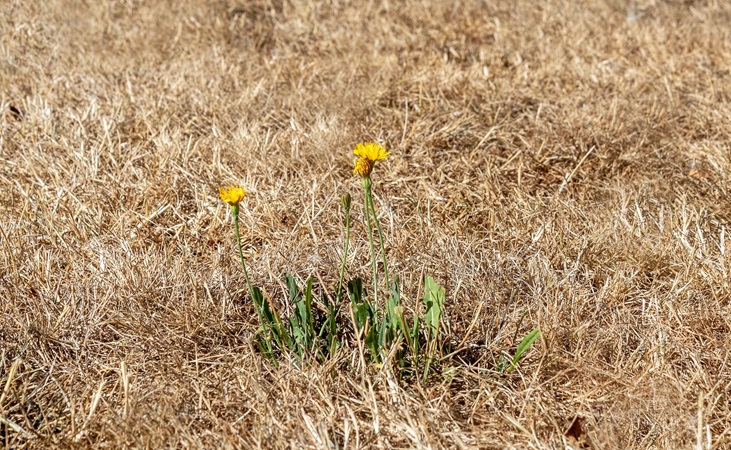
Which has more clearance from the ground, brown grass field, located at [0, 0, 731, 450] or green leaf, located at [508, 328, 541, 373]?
green leaf, located at [508, 328, 541, 373]

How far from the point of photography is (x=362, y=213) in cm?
254

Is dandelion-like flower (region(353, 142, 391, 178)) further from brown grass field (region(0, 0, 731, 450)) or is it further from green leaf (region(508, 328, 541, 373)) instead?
green leaf (region(508, 328, 541, 373))

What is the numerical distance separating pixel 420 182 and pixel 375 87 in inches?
29.7

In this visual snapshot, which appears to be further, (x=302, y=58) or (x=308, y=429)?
(x=302, y=58)

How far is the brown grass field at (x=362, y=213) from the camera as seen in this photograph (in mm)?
1740

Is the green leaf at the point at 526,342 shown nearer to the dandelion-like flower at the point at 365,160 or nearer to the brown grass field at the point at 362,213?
the brown grass field at the point at 362,213

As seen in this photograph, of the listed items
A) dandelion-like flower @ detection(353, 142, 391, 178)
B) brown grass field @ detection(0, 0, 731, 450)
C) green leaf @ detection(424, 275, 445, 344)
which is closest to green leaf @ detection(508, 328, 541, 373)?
brown grass field @ detection(0, 0, 731, 450)

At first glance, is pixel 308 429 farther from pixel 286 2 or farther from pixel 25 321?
pixel 286 2

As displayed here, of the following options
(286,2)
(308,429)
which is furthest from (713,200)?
(286,2)

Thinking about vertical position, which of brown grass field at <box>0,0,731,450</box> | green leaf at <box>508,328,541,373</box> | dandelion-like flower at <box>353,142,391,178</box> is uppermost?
dandelion-like flower at <box>353,142,391,178</box>

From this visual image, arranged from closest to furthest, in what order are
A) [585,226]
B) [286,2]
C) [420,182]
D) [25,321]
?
Answer: [25,321] → [585,226] → [420,182] → [286,2]

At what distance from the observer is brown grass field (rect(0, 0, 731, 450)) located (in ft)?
5.71

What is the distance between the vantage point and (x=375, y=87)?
3318 millimetres

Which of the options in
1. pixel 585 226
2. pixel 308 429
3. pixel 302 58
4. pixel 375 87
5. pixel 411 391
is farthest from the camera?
pixel 302 58
